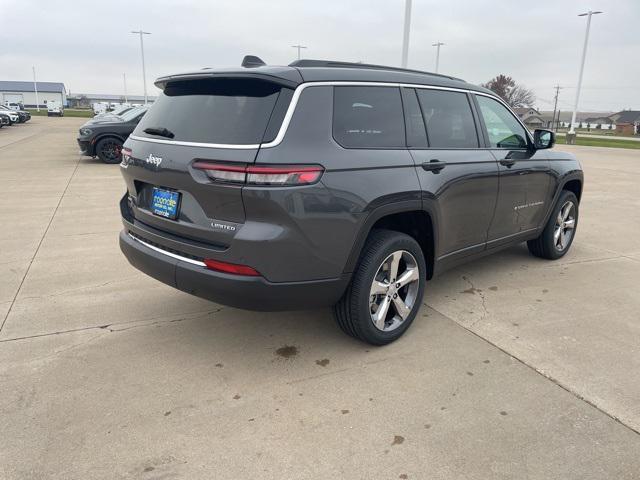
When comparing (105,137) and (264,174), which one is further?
(105,137)

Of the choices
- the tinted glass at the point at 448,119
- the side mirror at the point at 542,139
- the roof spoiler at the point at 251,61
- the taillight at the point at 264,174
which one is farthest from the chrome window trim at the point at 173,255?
the side mirror at the point at 542,139

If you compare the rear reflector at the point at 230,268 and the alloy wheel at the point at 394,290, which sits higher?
the rear reflector at the point at 230,268

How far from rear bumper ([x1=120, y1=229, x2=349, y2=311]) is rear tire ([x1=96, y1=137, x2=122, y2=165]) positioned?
1099 cm

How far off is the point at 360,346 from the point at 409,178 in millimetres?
1195

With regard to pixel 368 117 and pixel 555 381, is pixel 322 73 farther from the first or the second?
pixel 555 381

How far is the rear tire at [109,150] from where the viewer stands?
507 inches

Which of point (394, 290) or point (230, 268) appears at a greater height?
point (230, 268)

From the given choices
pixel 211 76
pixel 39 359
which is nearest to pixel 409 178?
pixel 211 76

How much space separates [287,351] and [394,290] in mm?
837

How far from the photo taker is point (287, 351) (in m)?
3.38

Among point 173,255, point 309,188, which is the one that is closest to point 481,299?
point 309,188

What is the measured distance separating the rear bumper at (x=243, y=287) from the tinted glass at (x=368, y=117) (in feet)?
2.86

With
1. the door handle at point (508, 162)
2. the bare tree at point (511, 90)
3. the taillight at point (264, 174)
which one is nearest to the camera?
the taillight at point (264, 174)

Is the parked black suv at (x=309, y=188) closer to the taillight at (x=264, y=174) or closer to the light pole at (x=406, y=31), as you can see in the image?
the taillight at (x=264, y=174)
